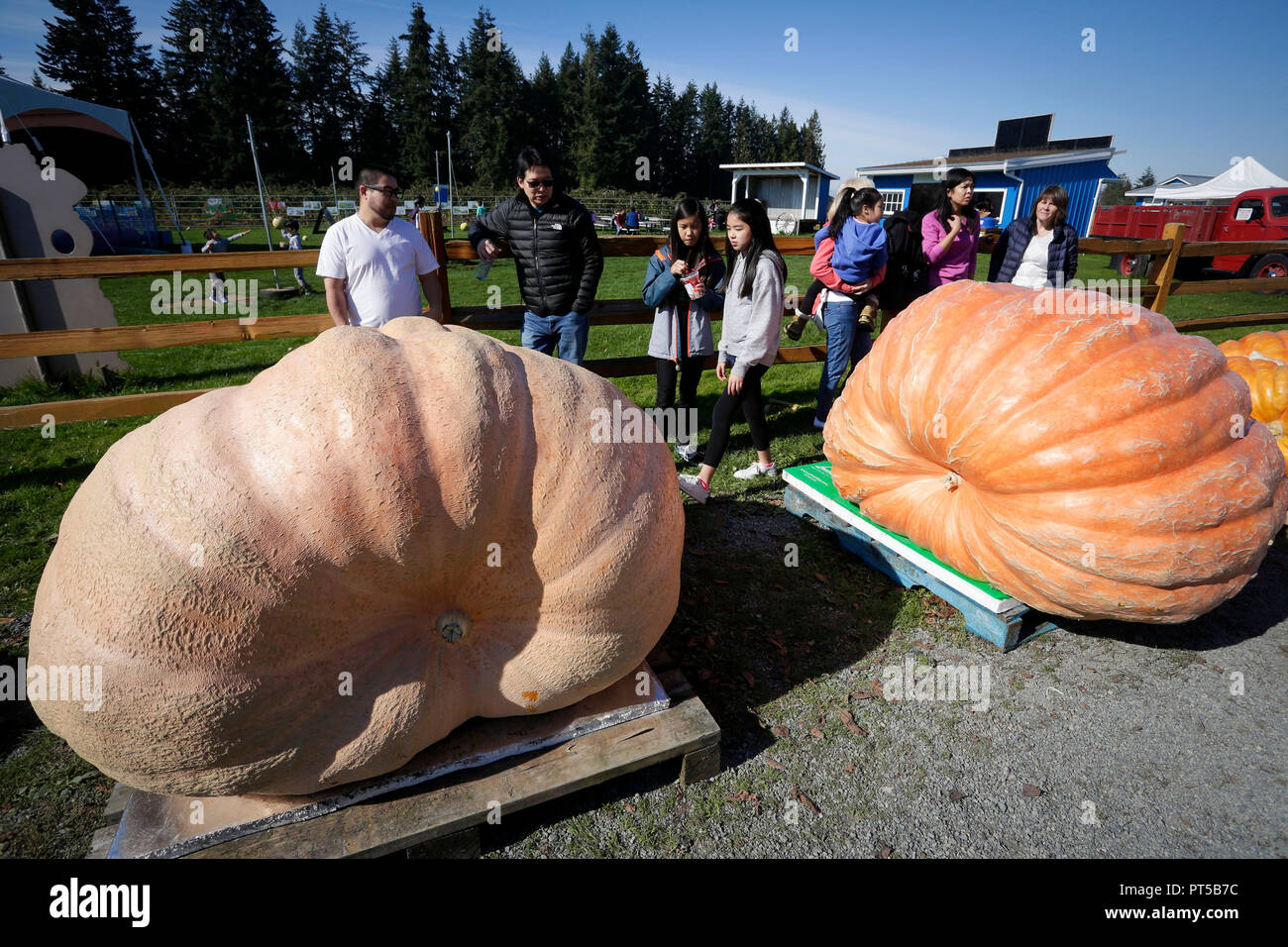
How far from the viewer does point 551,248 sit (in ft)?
15.7

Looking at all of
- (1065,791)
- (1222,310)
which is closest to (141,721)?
(1065,791)

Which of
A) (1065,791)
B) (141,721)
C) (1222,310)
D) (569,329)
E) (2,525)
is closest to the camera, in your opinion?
(141,721)

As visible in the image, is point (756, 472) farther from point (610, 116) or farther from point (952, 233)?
point (610, 116)

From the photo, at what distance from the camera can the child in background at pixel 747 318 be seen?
443 centimetres

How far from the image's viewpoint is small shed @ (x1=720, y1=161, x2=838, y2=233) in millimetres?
43188

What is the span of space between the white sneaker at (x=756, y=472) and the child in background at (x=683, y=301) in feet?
1.53

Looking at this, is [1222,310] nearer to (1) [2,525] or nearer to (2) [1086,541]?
(2) [1086,541]

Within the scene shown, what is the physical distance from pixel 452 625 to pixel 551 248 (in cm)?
350

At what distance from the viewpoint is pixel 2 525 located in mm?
4160

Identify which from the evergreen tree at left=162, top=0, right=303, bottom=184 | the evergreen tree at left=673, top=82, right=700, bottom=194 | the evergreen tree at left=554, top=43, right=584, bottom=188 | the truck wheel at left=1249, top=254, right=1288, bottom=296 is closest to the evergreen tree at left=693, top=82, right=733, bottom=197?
the evergreen tree at left=673, top=82, right=700, bottom=194
